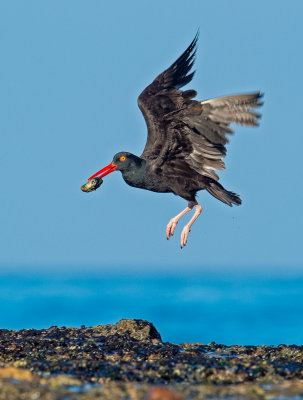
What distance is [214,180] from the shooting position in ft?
42.1

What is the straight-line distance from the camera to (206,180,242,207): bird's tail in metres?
12.5

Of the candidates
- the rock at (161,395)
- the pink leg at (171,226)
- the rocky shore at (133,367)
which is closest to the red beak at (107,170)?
the pink leg at (171,226)

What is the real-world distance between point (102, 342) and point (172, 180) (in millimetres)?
4035

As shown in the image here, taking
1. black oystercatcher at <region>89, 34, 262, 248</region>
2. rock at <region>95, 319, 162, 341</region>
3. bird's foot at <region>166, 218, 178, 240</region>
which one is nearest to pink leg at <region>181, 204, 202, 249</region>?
black oystercatcher at <region>89, 34, 262, 248</region>

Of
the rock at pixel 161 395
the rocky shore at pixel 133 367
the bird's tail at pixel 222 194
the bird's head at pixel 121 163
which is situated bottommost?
the rock at pixel 161 395

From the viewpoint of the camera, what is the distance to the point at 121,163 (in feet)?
44.1

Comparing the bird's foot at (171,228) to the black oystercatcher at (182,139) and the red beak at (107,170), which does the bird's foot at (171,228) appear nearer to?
the black oystercatcher at (182,139)

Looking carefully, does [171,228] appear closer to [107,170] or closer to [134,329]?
[107,170]

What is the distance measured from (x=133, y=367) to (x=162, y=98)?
6321mm

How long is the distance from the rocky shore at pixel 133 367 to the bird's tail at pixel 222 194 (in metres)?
3.06

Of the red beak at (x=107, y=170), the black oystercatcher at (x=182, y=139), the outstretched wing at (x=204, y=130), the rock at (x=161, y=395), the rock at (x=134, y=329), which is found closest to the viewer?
the rock at (x=161, y=395)

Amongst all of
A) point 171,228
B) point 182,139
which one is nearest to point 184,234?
point 171,228

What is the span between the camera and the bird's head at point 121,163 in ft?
43.2

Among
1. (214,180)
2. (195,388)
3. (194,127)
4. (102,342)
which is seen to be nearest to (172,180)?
(214,180)
